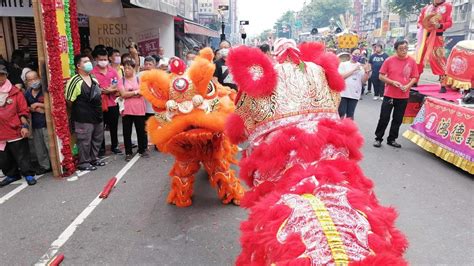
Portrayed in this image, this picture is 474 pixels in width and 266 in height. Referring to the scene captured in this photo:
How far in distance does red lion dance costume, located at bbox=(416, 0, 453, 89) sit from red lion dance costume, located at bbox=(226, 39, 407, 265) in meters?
7.08

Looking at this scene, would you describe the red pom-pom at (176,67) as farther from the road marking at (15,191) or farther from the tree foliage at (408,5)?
the tree foliage at (408,5)

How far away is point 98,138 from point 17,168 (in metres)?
1.13

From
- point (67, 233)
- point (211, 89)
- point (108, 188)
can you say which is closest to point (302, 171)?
point (211, 89)

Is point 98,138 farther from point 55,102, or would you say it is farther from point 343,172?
point 343,172

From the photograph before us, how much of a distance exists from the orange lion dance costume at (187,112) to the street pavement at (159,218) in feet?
2.01

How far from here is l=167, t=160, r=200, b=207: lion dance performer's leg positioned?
399cm

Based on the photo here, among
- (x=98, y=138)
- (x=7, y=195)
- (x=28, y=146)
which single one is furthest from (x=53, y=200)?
(x=98, y=138)

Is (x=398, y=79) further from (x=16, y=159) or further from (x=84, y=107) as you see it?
(x=16, y=159)

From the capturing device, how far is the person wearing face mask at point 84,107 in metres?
5.04

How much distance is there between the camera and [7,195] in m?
4.57

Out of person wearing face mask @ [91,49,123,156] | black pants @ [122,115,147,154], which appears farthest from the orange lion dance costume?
person wearing face mask @ [91,49,123,156]

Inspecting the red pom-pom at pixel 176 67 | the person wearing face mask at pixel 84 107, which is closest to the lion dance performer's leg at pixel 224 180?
the red pom-pom at pixel 176 67

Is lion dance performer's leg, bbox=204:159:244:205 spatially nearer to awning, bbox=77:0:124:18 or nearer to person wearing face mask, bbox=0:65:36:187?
person wearing face mask, bbox=0:65:36:187

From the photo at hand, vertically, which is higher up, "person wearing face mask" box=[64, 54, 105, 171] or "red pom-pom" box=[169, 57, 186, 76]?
"red pom-pom" box=[169, 57, 186, 76]
